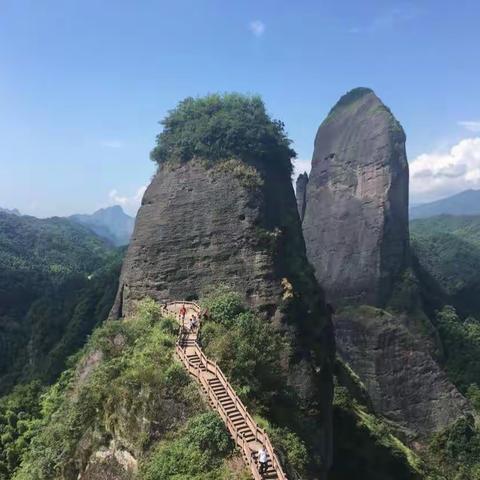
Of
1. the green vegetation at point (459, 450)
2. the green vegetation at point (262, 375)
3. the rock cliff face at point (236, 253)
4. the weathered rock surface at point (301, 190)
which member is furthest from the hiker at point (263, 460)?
the weathered rock surface at point (301, 190)

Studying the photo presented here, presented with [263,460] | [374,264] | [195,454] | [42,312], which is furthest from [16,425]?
[374,264]

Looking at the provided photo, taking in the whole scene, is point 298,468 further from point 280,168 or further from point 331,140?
point 331,140

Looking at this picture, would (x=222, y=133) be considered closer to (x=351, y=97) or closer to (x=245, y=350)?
(x=245, y=350)

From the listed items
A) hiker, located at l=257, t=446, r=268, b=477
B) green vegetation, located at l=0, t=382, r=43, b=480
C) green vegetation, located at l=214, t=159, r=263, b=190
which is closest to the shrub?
hiker, located at l=257, t=446, r=268, b=477

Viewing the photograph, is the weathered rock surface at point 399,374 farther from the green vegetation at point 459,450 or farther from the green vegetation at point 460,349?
the green vegetation at point 460,349

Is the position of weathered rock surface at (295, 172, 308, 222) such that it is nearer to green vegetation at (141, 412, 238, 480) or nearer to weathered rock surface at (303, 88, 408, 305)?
weathered rock surface at (303, 88, 408, 305)

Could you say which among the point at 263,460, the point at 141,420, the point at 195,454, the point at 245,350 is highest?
the point at 245,350

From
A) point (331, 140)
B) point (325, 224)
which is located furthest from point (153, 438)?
point (331, 140)
